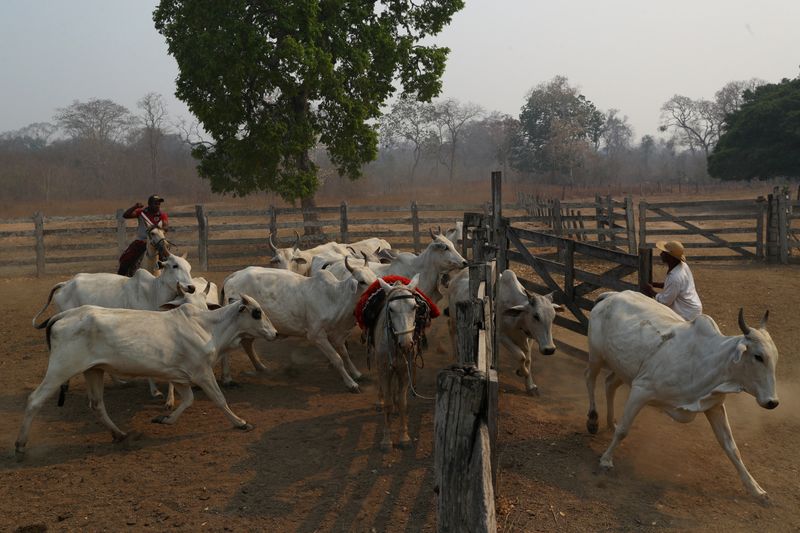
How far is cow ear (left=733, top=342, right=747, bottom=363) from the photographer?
16.8 ft

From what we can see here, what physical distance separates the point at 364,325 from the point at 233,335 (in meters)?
1.43

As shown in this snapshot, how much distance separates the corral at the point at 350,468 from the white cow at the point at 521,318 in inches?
17.3

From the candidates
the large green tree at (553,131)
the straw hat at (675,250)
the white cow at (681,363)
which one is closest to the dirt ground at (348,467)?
the white cow at (681,363)

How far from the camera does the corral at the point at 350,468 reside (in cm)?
499

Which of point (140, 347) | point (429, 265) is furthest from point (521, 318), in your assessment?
point (140, 347)

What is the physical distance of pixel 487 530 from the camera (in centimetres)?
272

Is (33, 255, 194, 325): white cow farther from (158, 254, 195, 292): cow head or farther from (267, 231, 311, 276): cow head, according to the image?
(267, 231, 311, 276): cow head

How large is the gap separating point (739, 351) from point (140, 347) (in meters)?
5.30

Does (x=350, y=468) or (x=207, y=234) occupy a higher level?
(x=207, y=234)

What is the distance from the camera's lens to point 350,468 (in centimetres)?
579

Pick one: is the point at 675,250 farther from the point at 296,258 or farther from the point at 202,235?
the point at 202,235

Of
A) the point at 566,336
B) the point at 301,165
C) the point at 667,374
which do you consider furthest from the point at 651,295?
the point at 301,165

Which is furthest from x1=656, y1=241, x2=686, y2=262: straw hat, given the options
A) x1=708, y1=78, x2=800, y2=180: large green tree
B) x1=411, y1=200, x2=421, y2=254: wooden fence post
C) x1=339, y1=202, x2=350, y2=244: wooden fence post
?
x1=708, y1=78, x2=800, y2=180: large green tree

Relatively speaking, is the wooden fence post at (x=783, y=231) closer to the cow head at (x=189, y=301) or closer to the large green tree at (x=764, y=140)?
the cow head at (x=189, y=301)
